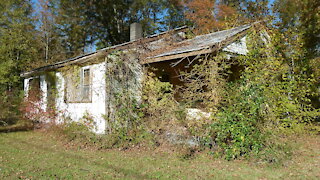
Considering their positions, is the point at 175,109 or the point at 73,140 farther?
the point at 73,140

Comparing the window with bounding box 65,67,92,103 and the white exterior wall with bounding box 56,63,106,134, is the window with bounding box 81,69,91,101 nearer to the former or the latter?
the window with bounding box 65,67,92,103

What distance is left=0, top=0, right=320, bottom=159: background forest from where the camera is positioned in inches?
250

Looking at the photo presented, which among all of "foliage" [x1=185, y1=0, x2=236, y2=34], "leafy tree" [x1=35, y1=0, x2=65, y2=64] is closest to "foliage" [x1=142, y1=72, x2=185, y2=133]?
"foliage" [x1=185, y1=0, x2=236, y2=34]

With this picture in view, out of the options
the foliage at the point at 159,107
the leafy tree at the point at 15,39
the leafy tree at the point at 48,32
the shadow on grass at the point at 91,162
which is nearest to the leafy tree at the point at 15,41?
the leafy tree at the point at 15,39

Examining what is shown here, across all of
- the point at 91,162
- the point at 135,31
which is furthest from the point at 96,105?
the point at 135,31

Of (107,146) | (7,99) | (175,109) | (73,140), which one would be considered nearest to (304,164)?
(175,109)

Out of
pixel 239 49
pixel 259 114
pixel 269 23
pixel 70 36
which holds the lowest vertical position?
pixel 259 114

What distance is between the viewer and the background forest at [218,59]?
634 cm

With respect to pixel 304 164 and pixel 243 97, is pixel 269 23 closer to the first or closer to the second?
pixel 243 97

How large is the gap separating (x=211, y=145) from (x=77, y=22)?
22666mm

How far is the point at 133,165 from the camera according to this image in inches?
234

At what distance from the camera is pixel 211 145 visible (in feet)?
22.6

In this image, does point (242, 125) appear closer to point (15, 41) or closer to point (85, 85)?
point (85, 85)

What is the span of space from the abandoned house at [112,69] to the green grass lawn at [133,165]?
6.96 ft
